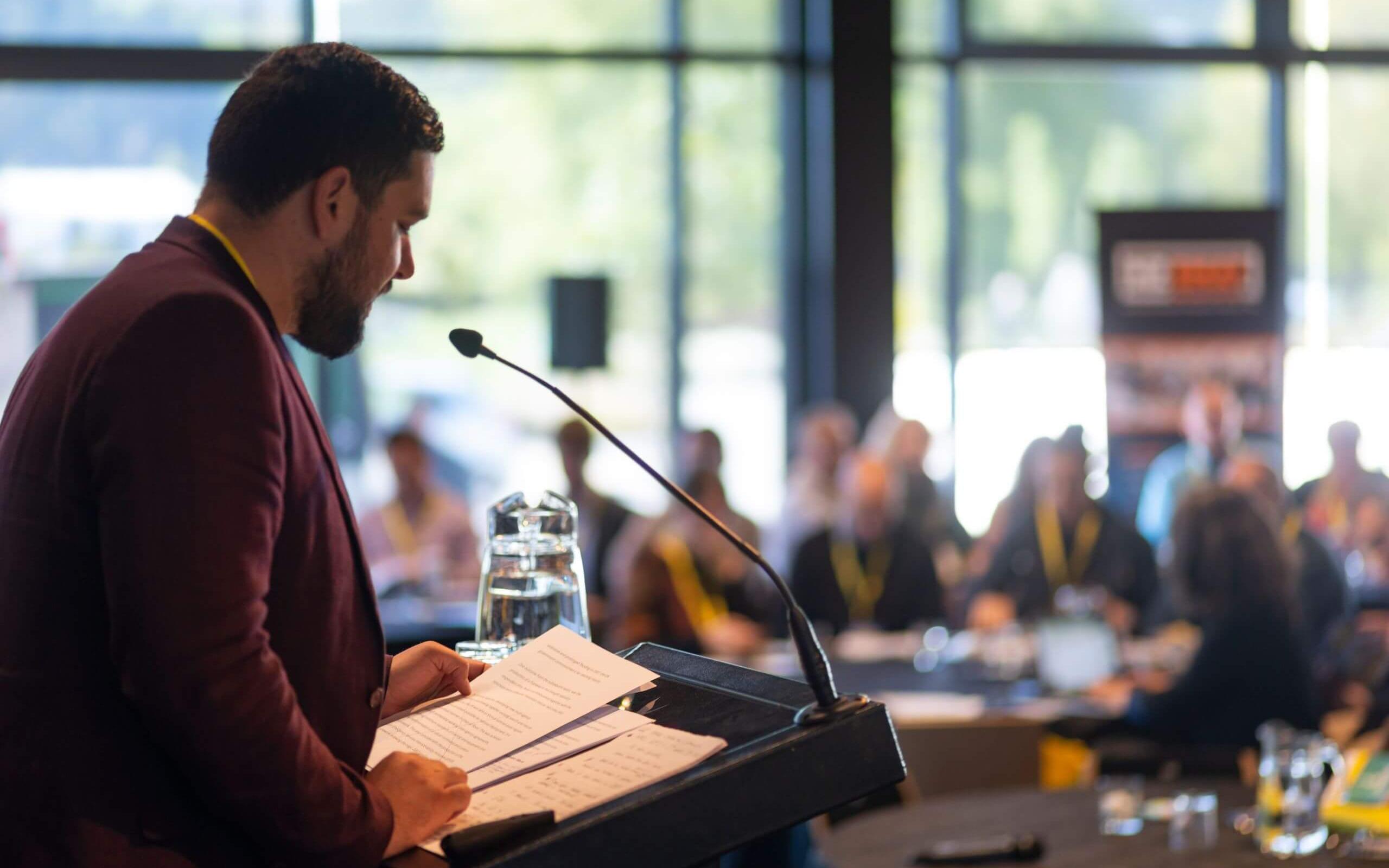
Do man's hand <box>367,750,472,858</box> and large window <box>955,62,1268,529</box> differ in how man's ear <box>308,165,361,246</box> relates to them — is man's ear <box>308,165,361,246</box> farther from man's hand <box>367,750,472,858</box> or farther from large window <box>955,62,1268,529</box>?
large window <box>955,62,1268,529</box>

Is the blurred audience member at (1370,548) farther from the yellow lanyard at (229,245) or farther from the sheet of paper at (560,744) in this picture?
the yellow lanyard at (229,245)

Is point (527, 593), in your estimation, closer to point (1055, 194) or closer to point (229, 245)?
point (229, 245)

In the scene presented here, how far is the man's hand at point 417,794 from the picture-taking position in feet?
3.95

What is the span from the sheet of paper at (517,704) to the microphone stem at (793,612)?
0.16m

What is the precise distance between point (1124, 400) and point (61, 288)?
576 centimetres

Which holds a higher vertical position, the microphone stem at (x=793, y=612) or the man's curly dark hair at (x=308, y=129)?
the man's curly dark hair at (x=308, y=129)

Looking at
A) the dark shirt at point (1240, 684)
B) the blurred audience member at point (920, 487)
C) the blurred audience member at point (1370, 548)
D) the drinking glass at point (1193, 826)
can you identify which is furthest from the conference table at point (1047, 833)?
the blurred audience member at point (1370, 548)

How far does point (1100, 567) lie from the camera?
6.53 m

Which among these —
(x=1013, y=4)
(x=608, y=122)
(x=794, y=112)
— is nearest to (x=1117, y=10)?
(x=1013, y=4)

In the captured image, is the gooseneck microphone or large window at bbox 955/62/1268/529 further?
large window at bbox 955/62/1268/529

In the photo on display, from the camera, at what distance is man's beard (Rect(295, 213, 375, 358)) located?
132cm

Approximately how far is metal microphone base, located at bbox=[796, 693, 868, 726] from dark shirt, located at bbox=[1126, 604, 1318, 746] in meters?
3.64

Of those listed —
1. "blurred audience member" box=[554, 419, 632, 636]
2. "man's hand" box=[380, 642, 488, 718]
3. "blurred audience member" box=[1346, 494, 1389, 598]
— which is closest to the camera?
"man's hand" box=[380, 642, 488, 718]

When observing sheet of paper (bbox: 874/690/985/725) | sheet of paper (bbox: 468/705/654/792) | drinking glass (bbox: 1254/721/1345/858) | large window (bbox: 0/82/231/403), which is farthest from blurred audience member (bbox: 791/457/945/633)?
sheet of paper (bbox: 468/705/654/792)
